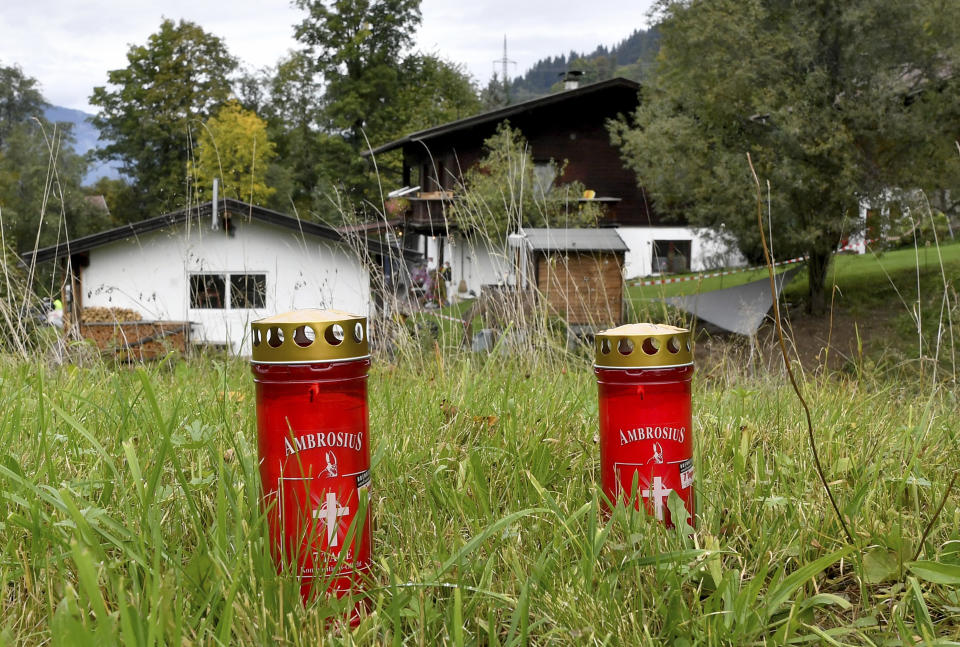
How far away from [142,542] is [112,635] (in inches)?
10.6

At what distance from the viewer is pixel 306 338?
147 cm

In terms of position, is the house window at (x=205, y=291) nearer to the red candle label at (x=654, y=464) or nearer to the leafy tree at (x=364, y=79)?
the red candle label at (x=654, y=464)

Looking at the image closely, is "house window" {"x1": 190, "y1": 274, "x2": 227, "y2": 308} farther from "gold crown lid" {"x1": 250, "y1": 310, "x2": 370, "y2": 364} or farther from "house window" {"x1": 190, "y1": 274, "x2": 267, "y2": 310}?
"gold crown lid" {"x1": 250, "y1": 310, "x2": 370, "y2": 364}

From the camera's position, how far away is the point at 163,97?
131ft

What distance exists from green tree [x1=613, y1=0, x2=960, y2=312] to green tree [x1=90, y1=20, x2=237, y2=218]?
2719 cm

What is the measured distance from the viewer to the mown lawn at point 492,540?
1.44 metres

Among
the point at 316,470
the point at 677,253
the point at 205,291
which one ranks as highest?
the point at 677,253

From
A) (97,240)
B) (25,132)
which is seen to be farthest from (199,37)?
(97,240)

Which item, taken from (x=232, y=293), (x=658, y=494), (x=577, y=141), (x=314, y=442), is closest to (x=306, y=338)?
(x=314, y=442)

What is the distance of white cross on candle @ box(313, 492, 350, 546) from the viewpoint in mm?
1546

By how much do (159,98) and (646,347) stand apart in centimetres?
4216

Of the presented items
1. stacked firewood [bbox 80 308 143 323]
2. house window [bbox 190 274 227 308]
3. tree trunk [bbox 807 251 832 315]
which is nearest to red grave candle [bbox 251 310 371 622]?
house window [bbox 190 274 227 308]

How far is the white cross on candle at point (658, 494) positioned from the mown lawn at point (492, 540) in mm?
47

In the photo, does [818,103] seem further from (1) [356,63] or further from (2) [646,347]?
(1) [356,63]
